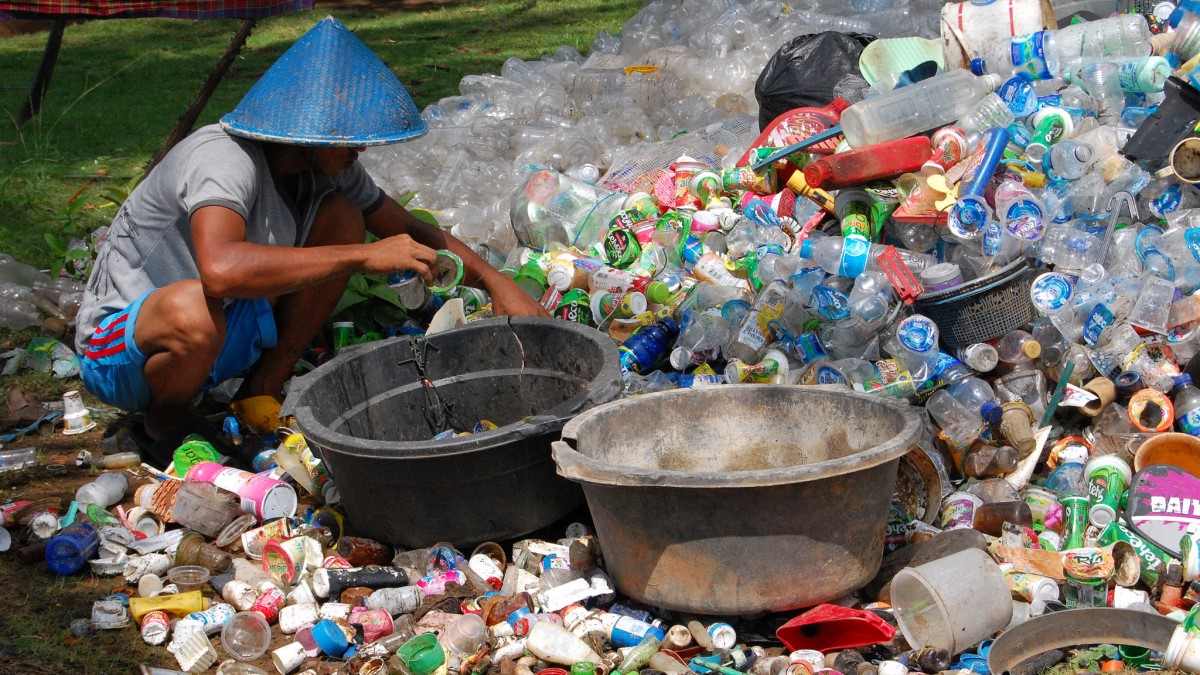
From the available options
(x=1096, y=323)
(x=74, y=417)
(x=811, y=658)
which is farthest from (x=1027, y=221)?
(x=74, y=417)

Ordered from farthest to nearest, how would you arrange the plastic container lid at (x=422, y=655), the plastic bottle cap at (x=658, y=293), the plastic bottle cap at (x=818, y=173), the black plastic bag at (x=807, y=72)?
the black plastic bag at (x=807, y=72) → the plastic bottle cap at (x=658, y=293) → the plastic bottle cap at (x=818, y=173) → the plastic container lid at (x=422, y=655)

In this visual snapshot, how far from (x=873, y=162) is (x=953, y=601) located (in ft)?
6.08

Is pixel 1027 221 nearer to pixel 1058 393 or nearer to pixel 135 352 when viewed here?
pixel 1058 393

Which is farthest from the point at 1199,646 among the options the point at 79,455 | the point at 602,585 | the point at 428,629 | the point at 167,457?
the point at 79,455

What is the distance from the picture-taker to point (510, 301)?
3.78m

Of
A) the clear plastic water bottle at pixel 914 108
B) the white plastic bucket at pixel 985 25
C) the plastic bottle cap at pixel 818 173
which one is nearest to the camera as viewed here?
the plastic bottle cap at pixel 818 173

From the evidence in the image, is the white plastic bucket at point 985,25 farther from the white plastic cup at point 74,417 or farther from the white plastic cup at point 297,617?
the white plastic cup at point 74,417

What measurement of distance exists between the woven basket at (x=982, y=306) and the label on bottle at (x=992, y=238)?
0.42 feet

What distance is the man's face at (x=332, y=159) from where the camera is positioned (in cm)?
345

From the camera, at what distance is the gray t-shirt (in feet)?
10.8

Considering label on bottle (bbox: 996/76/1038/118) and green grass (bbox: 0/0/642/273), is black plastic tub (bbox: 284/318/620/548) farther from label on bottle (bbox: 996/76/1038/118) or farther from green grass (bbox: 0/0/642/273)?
green grass (bbox: 0/0/642/273)

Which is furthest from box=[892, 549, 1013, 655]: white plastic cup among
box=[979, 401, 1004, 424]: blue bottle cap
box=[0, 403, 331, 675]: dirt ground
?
box=[0, 403, 331, 675]: dirt ground

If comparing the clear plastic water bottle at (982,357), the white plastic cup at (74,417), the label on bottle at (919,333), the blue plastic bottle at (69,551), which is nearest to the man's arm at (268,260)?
the blue plastic bottle at (69,551)

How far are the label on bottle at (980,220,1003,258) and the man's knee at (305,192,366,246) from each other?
2.08m
